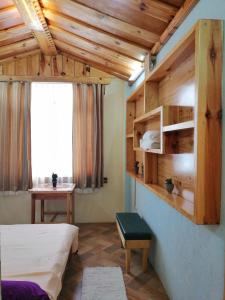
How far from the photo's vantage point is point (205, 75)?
4.13ft

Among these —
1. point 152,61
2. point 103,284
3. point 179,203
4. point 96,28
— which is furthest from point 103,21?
point 103,284

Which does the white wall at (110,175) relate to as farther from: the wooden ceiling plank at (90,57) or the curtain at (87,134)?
the wooden ceiling plank at (90,57)

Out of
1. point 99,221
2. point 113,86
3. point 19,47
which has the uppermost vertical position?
point 19,47

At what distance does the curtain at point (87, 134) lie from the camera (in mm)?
3908

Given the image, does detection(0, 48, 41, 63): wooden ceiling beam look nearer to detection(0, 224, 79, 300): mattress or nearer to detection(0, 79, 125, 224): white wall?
detection(0, 79, 125, 224): white wall

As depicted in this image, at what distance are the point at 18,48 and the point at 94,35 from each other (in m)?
1.42

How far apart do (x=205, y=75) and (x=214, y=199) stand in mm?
641

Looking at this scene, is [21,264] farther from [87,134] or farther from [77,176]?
[87,134]

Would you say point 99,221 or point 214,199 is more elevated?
point 214,199

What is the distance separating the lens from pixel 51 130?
3945 mm

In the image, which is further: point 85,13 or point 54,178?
point 54,178

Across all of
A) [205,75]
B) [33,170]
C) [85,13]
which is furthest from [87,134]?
[205,75]

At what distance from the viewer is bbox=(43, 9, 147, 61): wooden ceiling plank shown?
8.44ft

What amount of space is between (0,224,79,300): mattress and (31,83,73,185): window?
1423mm
